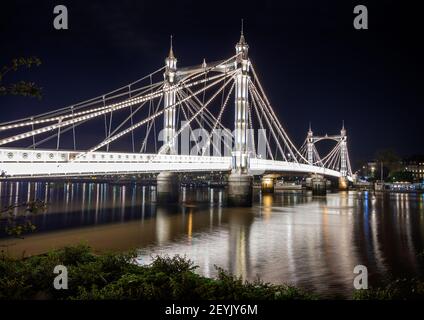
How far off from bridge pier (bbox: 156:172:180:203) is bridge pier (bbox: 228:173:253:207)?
24.4ft

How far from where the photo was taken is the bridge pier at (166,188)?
142 ft

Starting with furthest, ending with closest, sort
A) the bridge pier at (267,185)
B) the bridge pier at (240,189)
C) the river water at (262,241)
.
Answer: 1. the bridge pier at (267,185)
2. the bridge pier at (240,189)
3. the river water at (262,241)

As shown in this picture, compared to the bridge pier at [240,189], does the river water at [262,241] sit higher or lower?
lower

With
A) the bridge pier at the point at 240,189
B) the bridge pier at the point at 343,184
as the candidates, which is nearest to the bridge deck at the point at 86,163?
the bridge pier at the point at 240,189

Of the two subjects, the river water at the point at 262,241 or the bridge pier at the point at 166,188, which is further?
the bridge pier at the point at 166,188

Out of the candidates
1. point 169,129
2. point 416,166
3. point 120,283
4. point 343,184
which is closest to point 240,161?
point 169,129

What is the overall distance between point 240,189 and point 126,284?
30.4 metres

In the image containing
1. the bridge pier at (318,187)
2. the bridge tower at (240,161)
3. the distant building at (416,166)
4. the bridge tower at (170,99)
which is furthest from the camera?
the distant building at (416,166)

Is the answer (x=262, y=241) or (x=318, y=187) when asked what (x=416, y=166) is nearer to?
(x=318, y=187)

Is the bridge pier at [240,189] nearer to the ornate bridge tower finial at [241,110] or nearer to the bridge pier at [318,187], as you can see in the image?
the ornate bridge tower finial at [241,110]

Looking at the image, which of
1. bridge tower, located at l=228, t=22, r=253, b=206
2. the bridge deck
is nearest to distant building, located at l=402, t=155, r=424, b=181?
bridge tower, located at l=228, t=22, r=253, b=206

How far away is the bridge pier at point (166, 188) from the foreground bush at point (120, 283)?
31.8 m
